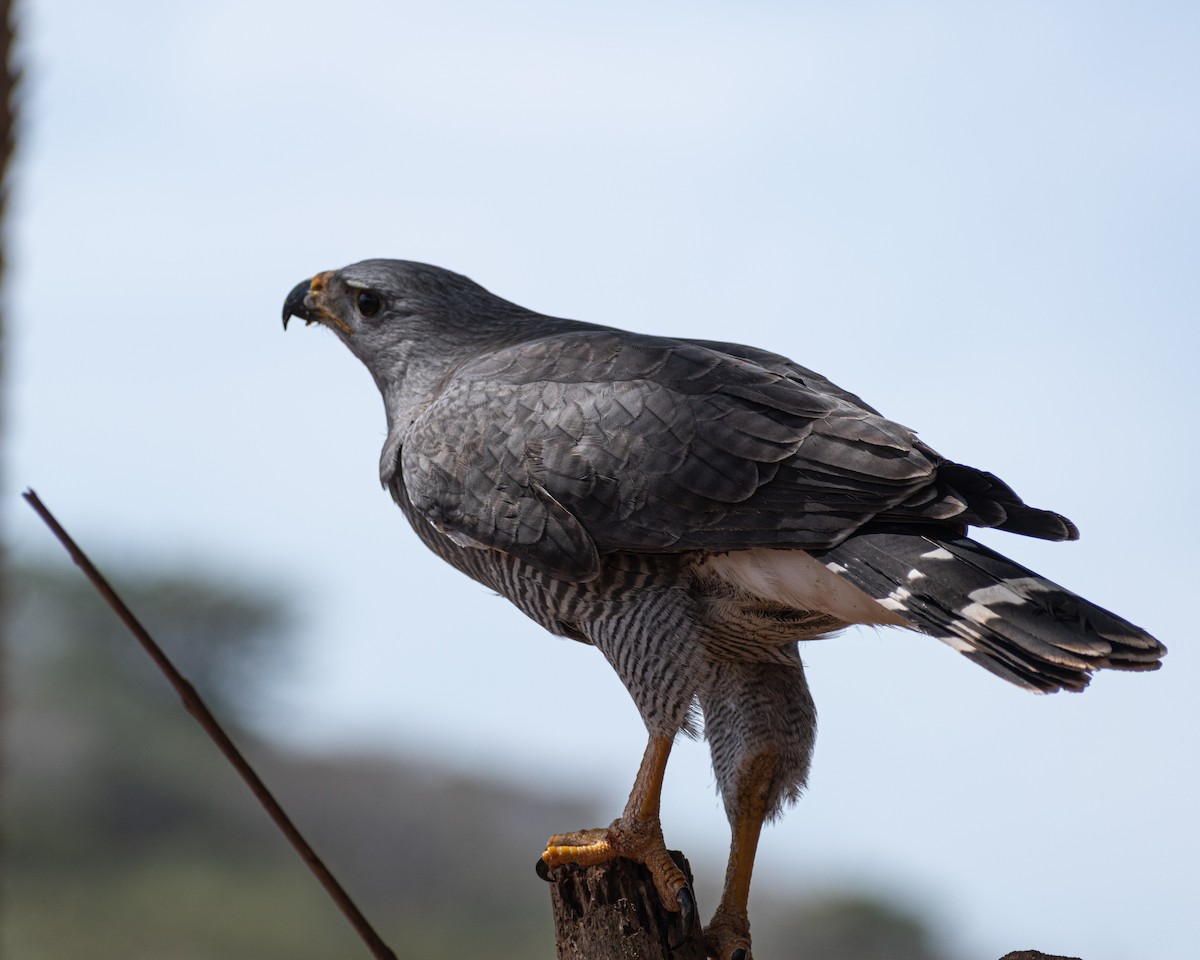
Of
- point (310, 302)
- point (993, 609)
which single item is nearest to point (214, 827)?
point (310, 302)

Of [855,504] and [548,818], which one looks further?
[548,818]

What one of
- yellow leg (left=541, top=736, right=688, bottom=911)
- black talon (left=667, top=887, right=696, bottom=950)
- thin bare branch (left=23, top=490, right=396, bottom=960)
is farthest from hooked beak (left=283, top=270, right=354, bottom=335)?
thin bare branch (left=23, top=490, right=396, bottom=960)

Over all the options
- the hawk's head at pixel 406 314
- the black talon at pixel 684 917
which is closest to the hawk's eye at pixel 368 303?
the hawk's head at pixel 406 314

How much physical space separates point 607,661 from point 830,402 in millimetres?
1061

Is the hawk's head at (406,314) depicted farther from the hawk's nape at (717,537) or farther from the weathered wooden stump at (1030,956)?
the weathered wooden stump at (1030,956)

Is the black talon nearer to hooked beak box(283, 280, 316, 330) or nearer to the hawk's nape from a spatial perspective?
the hawk's nape

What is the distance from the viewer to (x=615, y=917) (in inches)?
147

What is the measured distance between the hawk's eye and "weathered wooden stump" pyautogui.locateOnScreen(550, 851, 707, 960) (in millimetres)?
2357

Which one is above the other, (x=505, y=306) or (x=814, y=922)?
(x=505, y=306)

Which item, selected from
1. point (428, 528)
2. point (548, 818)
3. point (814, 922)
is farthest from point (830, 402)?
point (548, 818)

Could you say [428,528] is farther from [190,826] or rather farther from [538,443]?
[190,826]

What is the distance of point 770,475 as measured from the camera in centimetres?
374

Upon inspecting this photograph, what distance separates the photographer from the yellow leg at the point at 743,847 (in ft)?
13.9

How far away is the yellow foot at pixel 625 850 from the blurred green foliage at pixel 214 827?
43.4 feet
